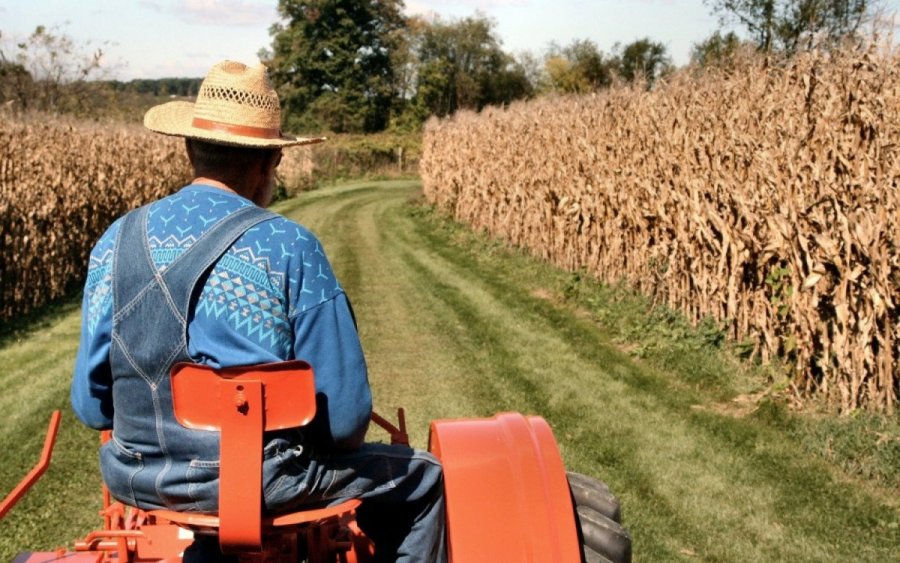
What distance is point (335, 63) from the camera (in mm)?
60031

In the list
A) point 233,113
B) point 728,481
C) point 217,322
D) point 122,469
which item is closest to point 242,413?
point 217,322

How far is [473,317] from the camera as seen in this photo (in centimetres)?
1020

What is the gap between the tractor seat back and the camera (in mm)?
2305

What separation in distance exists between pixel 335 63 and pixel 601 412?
5571 centimetres

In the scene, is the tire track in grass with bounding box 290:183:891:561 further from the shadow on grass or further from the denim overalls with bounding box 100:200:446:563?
the shadow on grass

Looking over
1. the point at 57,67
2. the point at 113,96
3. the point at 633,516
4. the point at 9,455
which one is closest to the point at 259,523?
the point at 633,516

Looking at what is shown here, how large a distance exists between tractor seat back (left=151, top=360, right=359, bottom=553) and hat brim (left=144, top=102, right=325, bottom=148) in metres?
0.65

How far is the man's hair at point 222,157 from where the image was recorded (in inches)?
105

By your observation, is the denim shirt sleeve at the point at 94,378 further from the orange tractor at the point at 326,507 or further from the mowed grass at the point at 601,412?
the mowed grass at the point at 601,412

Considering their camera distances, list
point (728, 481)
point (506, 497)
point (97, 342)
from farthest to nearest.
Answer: point (728, 481) → point (506, 497) → point (97, 342)

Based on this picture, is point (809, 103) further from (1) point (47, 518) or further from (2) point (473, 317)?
(1) point (47, 518)

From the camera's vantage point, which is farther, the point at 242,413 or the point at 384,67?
the point at 384,67

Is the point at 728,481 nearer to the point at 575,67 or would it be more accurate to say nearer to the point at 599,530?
the point at 599,530

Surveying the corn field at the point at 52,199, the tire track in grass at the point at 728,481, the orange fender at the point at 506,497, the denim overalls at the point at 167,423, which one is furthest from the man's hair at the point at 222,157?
the corn field at the point at 52,199
